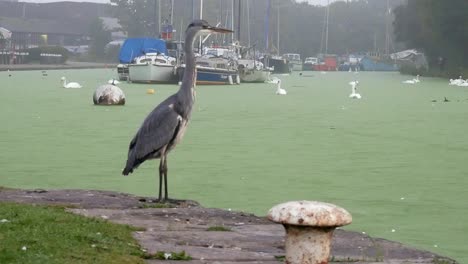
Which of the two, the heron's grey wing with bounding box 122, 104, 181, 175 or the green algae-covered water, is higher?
the heron's grey wing with bounding box 122, 104, 181, 175

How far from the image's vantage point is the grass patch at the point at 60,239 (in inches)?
213

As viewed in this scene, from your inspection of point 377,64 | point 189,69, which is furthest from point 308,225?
point 377,64

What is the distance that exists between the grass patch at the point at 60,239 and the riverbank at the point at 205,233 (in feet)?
0.57

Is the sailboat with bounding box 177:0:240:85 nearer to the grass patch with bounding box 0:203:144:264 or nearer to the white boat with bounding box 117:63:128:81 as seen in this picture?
the white boat with bounding box 117:63:128:81

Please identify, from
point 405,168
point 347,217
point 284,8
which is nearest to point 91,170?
point 405,168

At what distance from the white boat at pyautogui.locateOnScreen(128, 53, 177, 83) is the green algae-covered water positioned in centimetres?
1694

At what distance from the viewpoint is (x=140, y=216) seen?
291 inches

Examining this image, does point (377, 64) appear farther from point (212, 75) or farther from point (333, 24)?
point (212, 75)

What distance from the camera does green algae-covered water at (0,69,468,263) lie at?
9148 mm

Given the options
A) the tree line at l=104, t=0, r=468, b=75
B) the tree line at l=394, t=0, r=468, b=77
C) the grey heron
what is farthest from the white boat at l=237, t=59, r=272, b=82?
the grey heron

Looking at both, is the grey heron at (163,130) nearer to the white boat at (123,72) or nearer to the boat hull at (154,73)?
the boat hull at (154,73)

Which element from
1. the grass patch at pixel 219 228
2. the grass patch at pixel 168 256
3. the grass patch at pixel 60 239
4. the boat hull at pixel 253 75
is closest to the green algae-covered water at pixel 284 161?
the grass patch at pixel 219 228

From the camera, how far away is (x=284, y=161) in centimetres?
1271

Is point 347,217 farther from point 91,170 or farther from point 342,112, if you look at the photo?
point 342,112
